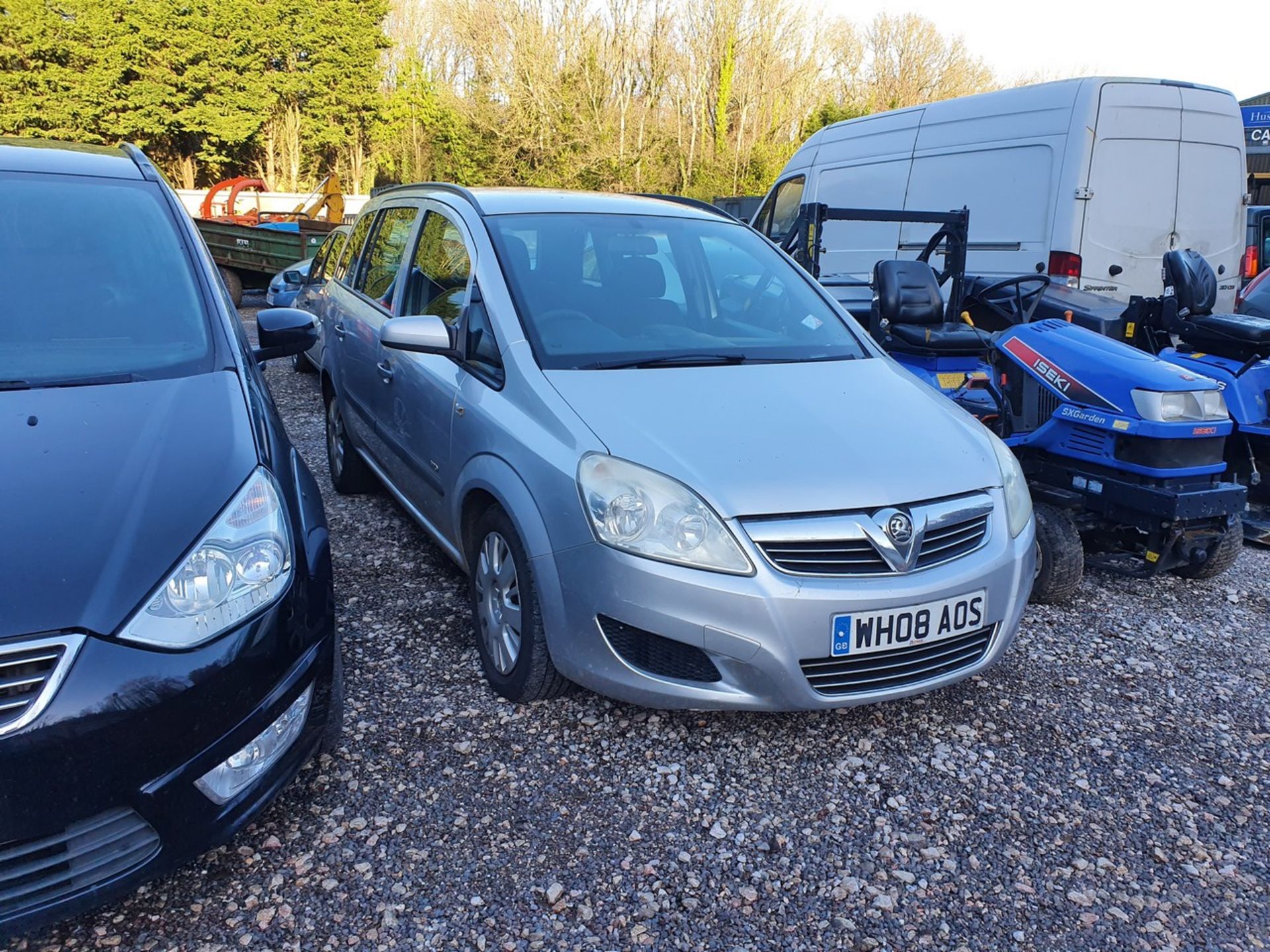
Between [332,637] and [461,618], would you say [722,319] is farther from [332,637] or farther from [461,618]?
[332,637]

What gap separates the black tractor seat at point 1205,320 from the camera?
16.1ft

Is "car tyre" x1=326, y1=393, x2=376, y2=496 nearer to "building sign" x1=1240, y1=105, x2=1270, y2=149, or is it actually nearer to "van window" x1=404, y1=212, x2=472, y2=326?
"van window" x1=404, y1=212, x2=472, y2=326

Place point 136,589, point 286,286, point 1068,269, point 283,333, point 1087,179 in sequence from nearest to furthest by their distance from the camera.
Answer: point 136,589 < point 283,333 < point 1087,179 < point 1068,269 < point 286,286

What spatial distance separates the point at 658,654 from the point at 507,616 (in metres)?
0.62

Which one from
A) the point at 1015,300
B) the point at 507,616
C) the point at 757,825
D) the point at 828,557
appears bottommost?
the point at 757,825

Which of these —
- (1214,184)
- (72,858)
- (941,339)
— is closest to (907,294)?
(941,339)

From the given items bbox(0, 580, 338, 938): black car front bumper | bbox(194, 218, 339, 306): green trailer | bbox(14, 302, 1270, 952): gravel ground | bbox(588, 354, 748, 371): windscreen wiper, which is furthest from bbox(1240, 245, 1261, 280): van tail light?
bbox(194, 218, 339, 306): green trailer

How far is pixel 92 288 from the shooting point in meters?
2.79

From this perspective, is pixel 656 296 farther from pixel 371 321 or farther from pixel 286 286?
pixel 286 286

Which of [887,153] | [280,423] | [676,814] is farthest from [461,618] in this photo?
[887,153]

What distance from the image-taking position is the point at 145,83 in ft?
94.4

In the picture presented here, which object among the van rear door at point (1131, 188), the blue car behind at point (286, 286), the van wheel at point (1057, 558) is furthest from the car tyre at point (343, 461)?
the van rear door at point (1131, 188)

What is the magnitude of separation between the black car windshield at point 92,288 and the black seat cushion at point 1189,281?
4.79 meters

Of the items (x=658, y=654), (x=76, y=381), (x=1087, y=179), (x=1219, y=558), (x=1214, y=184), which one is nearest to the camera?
(x=76, y=381)
